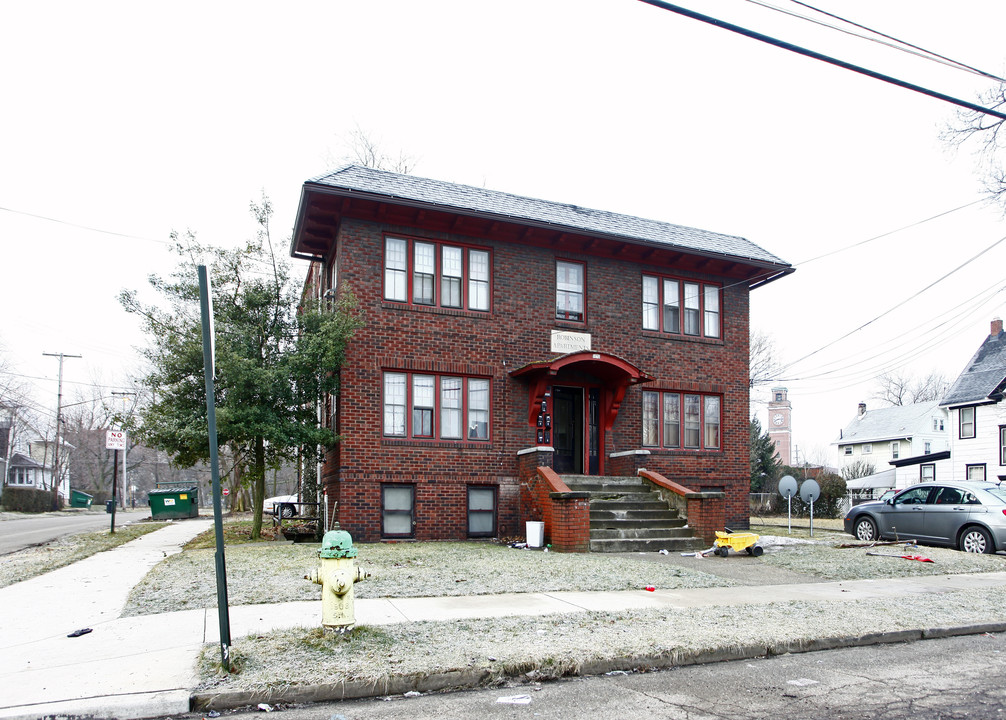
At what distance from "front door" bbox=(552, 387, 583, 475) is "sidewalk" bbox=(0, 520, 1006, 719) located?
775 centimetres

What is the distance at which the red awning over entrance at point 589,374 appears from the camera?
1630 centimetres

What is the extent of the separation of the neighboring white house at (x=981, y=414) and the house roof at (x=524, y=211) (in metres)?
21.1

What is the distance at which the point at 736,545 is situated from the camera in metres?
13.9

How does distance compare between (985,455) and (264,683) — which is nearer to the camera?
(264,683)

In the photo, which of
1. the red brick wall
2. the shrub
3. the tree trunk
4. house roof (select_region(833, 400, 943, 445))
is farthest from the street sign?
house roof (select_region(833, 400, 943, 445))

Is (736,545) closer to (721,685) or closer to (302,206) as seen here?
(721,685)

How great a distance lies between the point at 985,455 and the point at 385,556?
108 feet

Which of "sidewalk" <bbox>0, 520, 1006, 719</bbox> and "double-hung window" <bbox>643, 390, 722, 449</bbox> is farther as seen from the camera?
"double-hung window" <bbox>643, 390, 722, 449</bbox>

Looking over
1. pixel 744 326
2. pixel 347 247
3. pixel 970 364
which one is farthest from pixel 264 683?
pixel 970 364

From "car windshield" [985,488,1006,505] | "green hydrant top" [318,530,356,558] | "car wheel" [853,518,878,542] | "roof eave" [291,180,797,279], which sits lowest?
"car wheel" [853,518,878,542]

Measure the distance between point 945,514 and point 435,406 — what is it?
432 inches

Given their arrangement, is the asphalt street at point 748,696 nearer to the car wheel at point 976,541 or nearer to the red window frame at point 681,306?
the car wheel at point 976,541

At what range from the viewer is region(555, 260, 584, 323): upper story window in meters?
18.0

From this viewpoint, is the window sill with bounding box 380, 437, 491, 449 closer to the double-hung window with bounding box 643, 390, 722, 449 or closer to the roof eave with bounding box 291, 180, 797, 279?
the double-hung window with bounding box 643, 390, 722, 449
